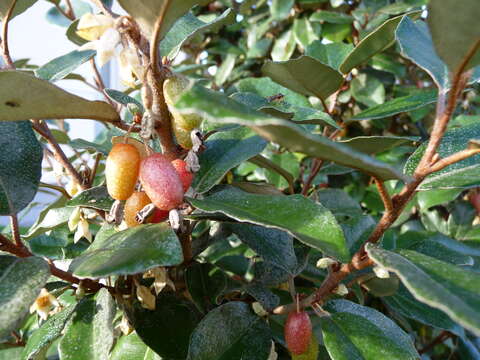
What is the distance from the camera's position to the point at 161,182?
45cm

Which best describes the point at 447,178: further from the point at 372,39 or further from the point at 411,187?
the point at 372,39

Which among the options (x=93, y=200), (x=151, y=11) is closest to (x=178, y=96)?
(x=151, y=11)

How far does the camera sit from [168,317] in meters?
0.67

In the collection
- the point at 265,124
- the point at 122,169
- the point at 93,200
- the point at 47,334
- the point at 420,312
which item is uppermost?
the point at 265,124

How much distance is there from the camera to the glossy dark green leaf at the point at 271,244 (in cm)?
62

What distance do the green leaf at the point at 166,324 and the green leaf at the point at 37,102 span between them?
0.96 feet

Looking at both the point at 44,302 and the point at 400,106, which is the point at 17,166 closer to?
the point at 44,302

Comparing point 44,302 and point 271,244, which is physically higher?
point 271,244

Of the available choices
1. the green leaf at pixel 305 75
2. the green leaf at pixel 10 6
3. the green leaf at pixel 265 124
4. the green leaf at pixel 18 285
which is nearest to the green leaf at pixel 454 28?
the green leaf at pixel 265 124

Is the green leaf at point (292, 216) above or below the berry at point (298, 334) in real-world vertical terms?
above

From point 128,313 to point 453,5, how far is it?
21.1 inches

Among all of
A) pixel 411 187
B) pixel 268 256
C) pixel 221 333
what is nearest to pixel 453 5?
pixel 411 187

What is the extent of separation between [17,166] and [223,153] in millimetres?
Result: 273

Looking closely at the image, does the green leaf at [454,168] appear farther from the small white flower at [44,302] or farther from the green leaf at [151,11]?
the small white flower at [44,302]
